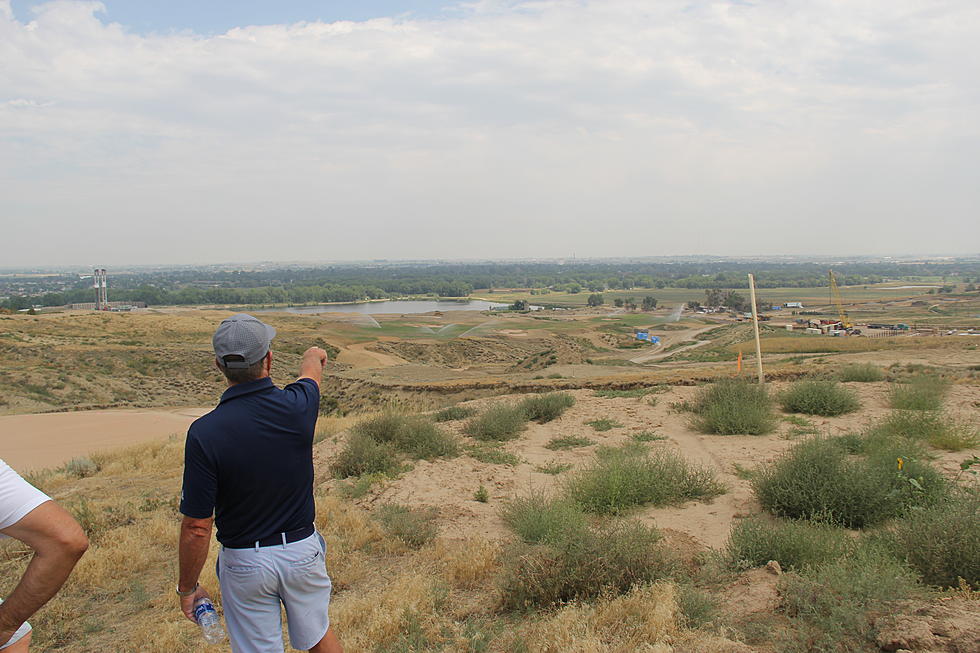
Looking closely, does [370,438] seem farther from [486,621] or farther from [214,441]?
[214,441]

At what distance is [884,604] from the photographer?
11.3 ft

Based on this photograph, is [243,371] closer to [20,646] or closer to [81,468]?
[20,646]

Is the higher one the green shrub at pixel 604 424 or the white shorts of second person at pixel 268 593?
the white shorts of second person at pixel 268 593

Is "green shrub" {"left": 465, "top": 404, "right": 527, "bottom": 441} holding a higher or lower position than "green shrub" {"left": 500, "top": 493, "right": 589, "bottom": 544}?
lower

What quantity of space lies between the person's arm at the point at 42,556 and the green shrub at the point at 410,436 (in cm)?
760

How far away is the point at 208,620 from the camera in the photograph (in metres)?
2.65

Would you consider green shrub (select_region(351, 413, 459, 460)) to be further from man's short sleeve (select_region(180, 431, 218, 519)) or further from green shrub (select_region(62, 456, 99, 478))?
man's short sleeve (select_region(180, 431, 218, 519))

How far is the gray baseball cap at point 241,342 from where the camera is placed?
8.61 ft

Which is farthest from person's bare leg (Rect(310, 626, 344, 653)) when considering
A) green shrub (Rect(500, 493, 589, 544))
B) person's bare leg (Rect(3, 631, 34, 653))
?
green shrub (Rect(500, 493, 589, 544))

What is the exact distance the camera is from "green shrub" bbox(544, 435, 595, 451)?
10336mm

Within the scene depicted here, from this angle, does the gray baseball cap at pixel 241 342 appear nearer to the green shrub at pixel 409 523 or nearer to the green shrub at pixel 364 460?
the green shrub at pixel 409 523

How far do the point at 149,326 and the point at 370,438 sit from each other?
5860 centimetres

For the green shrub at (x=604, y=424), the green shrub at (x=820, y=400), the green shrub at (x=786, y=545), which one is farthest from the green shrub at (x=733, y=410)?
A: the green shrub at (x=786, y=545)

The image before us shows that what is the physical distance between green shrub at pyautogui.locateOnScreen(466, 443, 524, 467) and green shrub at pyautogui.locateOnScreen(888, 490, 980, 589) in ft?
18.3
